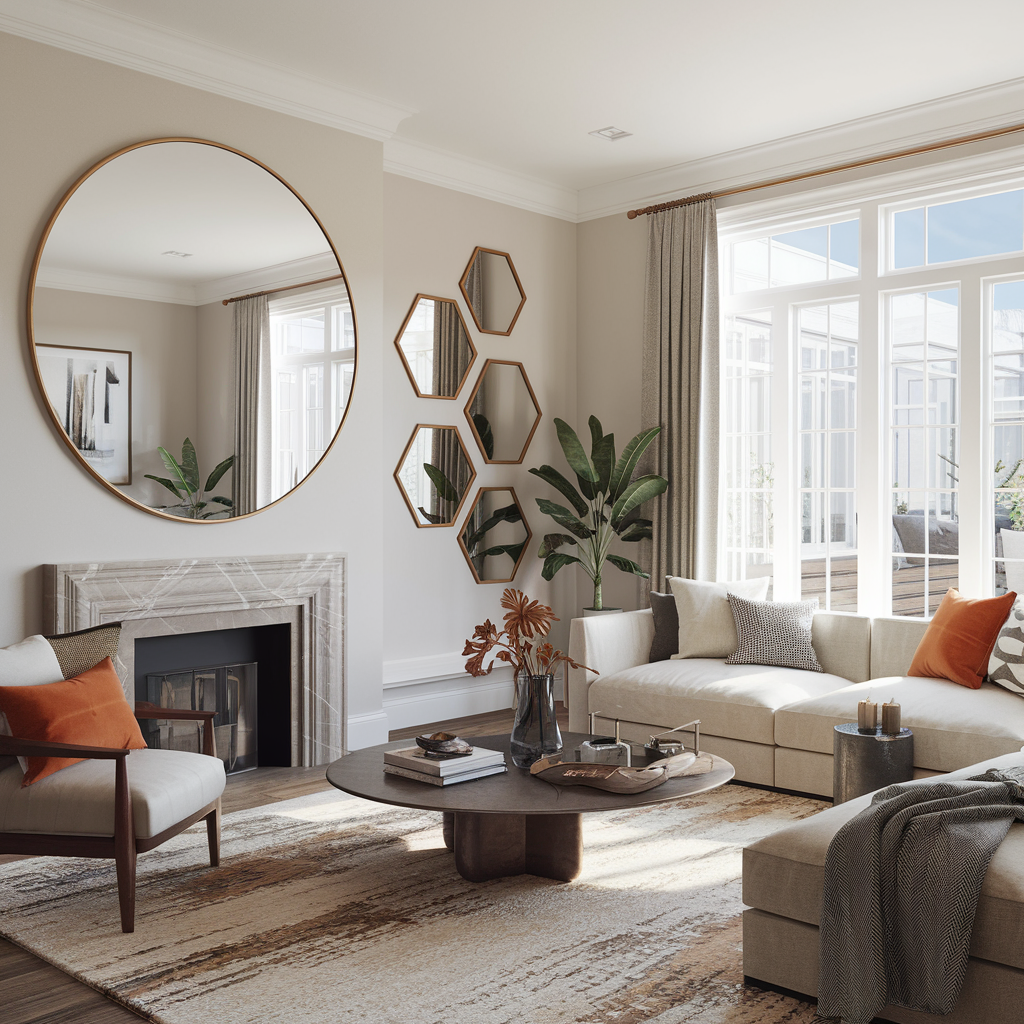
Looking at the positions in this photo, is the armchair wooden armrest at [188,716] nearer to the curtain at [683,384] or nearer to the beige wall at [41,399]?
the beige wall at [41,399]

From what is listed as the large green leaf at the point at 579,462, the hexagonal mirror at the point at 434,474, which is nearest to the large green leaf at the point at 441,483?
the hexagonal mirror at the point at 434,474

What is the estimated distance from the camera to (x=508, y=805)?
110 inches

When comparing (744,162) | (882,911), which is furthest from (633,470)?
(882,911)

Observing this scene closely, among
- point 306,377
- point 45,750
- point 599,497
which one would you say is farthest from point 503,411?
point 45,750

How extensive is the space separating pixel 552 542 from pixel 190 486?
2202mm

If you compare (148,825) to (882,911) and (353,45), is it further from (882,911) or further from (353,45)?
(353,45)

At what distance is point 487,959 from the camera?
8.44ft

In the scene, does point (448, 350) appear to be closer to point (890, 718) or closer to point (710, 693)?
point (710, 693)

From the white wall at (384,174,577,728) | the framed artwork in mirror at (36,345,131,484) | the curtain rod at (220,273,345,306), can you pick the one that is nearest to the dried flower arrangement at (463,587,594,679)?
the framed artwork in mirror at (36,345,131,484)

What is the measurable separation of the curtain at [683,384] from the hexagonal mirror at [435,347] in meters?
1.06

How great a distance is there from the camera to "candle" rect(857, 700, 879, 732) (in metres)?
3.57

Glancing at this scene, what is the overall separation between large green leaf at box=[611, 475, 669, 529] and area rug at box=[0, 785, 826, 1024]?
2144 mm

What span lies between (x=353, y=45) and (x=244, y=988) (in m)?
3.52

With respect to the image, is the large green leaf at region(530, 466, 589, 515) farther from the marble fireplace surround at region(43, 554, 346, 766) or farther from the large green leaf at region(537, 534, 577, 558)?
the marble fireplace surround at region(43, 554, 346, 766)
